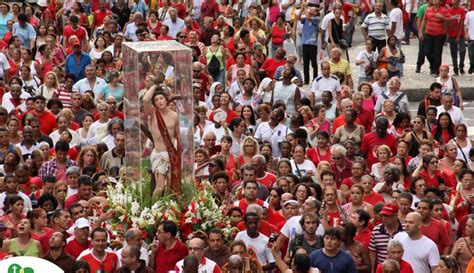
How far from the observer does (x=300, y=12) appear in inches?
1233

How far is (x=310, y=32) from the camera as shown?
99.6ft

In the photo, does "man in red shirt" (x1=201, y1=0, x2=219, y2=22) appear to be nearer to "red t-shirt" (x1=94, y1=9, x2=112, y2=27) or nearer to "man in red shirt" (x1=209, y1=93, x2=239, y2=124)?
"red t-shirt" (x1=94, y1=9, x2=112, y2=27)

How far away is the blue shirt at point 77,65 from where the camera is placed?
27.9 metres

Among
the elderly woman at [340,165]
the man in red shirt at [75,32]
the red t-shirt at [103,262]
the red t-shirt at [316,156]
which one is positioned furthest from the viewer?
the man in red shirt at [75,32]

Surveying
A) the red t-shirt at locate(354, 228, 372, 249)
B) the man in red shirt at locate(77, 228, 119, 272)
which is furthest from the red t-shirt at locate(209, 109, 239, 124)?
the man in red shirt at locate(77, 228, 119, 272)

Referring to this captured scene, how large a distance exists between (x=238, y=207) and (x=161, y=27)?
12224mm

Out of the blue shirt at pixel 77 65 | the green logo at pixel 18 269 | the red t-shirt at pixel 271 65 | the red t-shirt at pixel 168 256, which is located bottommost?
the red t-shirt at pixel 271 65

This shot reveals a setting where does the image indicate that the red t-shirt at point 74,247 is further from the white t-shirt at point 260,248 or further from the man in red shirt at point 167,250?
the white t-shirt at point 260,248

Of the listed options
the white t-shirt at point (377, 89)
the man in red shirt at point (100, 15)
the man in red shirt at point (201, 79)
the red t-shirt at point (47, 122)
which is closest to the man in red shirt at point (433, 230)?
the white t-shirt at point (377, 89)

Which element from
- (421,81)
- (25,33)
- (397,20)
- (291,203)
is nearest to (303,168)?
(291,203)

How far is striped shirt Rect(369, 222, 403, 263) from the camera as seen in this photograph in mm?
17922

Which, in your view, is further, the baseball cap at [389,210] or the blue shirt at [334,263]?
the baseball cap at [389,210]

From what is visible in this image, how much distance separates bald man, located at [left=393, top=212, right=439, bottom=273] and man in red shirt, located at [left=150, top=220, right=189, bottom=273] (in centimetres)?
226

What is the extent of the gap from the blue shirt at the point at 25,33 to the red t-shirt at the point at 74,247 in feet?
42.7
